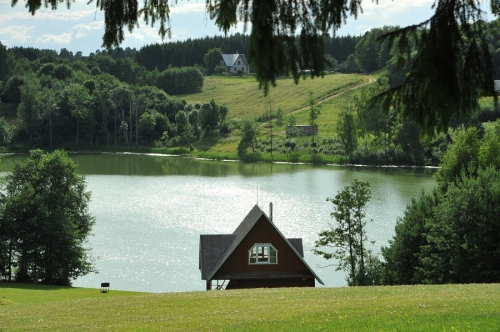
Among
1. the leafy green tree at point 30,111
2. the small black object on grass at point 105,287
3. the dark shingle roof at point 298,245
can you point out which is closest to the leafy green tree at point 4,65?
the leafy green tree at point 30,111

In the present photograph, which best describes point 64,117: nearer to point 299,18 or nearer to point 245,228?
point 245,228

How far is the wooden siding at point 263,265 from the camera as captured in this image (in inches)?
1030

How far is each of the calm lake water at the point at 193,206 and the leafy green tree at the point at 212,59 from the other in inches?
2972

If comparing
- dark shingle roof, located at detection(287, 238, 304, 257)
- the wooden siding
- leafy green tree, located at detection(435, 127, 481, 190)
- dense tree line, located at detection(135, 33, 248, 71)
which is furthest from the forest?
the wooden siding

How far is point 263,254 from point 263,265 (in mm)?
441

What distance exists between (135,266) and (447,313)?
22.2 meters

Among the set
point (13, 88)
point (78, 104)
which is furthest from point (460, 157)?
point (13, 88)

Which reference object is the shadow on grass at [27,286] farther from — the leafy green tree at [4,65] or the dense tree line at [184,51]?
the dense tree line at [184,51]

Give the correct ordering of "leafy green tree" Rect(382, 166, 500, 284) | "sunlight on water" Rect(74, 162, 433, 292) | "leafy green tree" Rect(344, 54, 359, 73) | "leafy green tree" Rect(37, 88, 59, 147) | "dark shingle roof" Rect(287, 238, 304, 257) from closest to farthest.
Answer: "leafy green tree" Rect(382, 166, 500, 284)
"dark shingle roof" Rect(287, 238, 304, 257)
"sunlight on water" Rect(74, 162, 433, 292)
"leafy green tree" Rect(37, 88, 59, 147)
"leafy green tree" Rect(344, 54, 359, 73)

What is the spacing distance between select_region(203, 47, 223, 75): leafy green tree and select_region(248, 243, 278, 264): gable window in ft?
429

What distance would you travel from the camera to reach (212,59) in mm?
154375

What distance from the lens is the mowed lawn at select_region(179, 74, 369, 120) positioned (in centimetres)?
11056

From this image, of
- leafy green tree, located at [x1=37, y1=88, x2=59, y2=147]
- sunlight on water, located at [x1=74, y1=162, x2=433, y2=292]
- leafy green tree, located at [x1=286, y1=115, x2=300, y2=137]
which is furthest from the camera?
leafy green tree, located at [x1=37, y1=88, x2=59, y2=147]

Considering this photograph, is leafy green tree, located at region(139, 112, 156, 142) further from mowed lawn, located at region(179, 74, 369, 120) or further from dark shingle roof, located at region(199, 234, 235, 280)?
dark shingle roof, located at region(199, 234, 235, 280)
